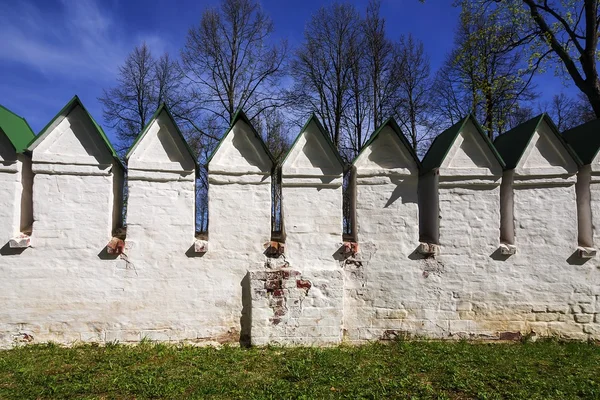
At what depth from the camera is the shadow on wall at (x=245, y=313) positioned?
4.86 meters

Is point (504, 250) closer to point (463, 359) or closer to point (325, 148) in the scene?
point (463, 359)

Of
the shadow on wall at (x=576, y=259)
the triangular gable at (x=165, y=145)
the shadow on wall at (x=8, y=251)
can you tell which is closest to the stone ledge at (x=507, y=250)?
the shadow on wall at (x=576, y=259)

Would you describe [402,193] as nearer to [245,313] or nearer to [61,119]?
[245,313]

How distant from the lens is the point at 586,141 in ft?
17.8

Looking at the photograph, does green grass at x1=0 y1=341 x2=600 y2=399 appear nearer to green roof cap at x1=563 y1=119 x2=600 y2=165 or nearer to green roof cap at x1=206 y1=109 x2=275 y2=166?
green roof cap at x1=206 y1=109 x2=275 y2=166

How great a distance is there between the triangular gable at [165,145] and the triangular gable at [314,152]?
1272mm

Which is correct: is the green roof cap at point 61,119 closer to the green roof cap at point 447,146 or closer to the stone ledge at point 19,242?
the stone ledge at point 19,242

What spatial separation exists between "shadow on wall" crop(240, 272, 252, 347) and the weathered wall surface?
0.01 metres

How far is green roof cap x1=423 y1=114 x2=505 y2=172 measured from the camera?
16.9 ft

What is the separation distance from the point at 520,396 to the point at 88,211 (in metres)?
4.94

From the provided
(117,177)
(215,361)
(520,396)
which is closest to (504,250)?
(520,396)

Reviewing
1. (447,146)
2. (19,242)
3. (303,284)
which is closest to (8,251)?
(19,242)

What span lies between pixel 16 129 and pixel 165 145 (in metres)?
1.89

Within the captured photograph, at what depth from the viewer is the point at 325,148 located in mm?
5125
